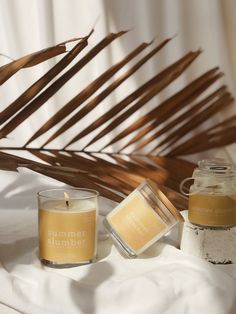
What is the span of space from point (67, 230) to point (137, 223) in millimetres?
106

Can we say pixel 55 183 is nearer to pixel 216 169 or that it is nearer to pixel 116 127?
pixel 116 127

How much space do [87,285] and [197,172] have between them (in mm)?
248

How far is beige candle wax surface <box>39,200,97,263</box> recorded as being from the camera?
839 millimetres

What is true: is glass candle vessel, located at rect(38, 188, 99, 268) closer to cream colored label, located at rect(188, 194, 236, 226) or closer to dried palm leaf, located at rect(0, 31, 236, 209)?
dried palm leaf, located at rect(0, 31, 236, 209)

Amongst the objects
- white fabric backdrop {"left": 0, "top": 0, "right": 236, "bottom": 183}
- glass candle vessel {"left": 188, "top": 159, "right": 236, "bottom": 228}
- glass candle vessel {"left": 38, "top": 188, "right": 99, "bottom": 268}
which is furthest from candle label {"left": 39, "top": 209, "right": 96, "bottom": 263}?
white fabric backdrop {"left": 0, "top": 0, "right": 236, "bottom": 183}

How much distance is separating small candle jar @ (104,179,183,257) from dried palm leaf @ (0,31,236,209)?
79 millimetres

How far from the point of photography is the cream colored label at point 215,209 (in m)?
0.87

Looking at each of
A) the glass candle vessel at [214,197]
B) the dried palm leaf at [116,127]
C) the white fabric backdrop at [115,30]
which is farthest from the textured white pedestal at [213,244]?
the white fabric backdrop at [115,30]

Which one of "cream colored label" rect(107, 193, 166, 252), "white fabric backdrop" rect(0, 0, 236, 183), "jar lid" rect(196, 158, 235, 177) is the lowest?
"cream colored label" rect(107, 193, 166, 252)

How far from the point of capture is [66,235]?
841mm

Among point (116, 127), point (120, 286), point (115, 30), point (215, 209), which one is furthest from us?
point (115, 30)

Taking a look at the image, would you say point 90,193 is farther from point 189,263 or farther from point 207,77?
point 207,77

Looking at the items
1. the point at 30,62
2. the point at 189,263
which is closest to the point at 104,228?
the point at 189,263

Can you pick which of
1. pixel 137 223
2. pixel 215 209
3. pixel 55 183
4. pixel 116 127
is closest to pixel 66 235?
pixel 137 223
